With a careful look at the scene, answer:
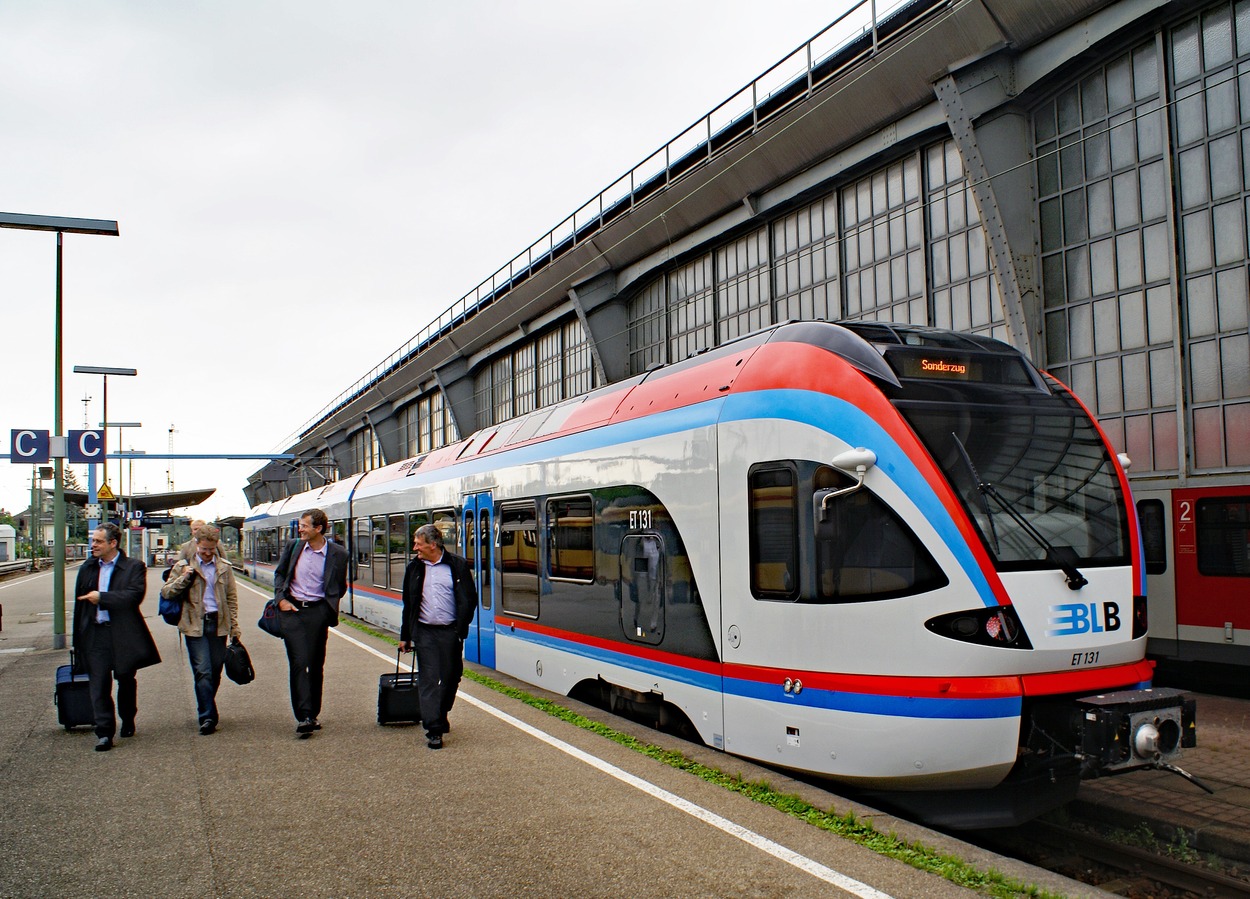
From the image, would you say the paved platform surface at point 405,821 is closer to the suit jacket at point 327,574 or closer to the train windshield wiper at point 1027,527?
the suit jacket at point 327,574

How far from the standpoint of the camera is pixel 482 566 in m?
11.5

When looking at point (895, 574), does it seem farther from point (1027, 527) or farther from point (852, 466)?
point (1027, 527)

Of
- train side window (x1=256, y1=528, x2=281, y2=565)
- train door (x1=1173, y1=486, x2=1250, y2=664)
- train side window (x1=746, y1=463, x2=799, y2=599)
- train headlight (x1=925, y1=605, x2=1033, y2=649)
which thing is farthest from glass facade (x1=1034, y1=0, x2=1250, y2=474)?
train side window (x1=256, y1=528, x2=281, y2=565)

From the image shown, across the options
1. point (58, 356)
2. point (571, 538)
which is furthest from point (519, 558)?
point (58, 356)

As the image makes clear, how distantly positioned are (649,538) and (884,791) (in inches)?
102

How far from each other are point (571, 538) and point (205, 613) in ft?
10.3

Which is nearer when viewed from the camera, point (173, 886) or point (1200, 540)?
point (173, 886)

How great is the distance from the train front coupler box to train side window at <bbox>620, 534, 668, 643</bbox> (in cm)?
303

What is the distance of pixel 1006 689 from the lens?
17.3ft

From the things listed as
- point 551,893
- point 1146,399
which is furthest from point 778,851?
point 1146,399

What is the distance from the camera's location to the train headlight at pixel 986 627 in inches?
209

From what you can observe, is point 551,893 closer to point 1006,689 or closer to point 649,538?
point 1006,689

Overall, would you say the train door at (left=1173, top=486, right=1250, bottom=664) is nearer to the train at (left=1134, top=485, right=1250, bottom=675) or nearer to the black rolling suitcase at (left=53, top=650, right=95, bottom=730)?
the train at (left=1134, top=485, right=1250, bottom=675)

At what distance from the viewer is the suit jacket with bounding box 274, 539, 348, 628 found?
7621 mm
